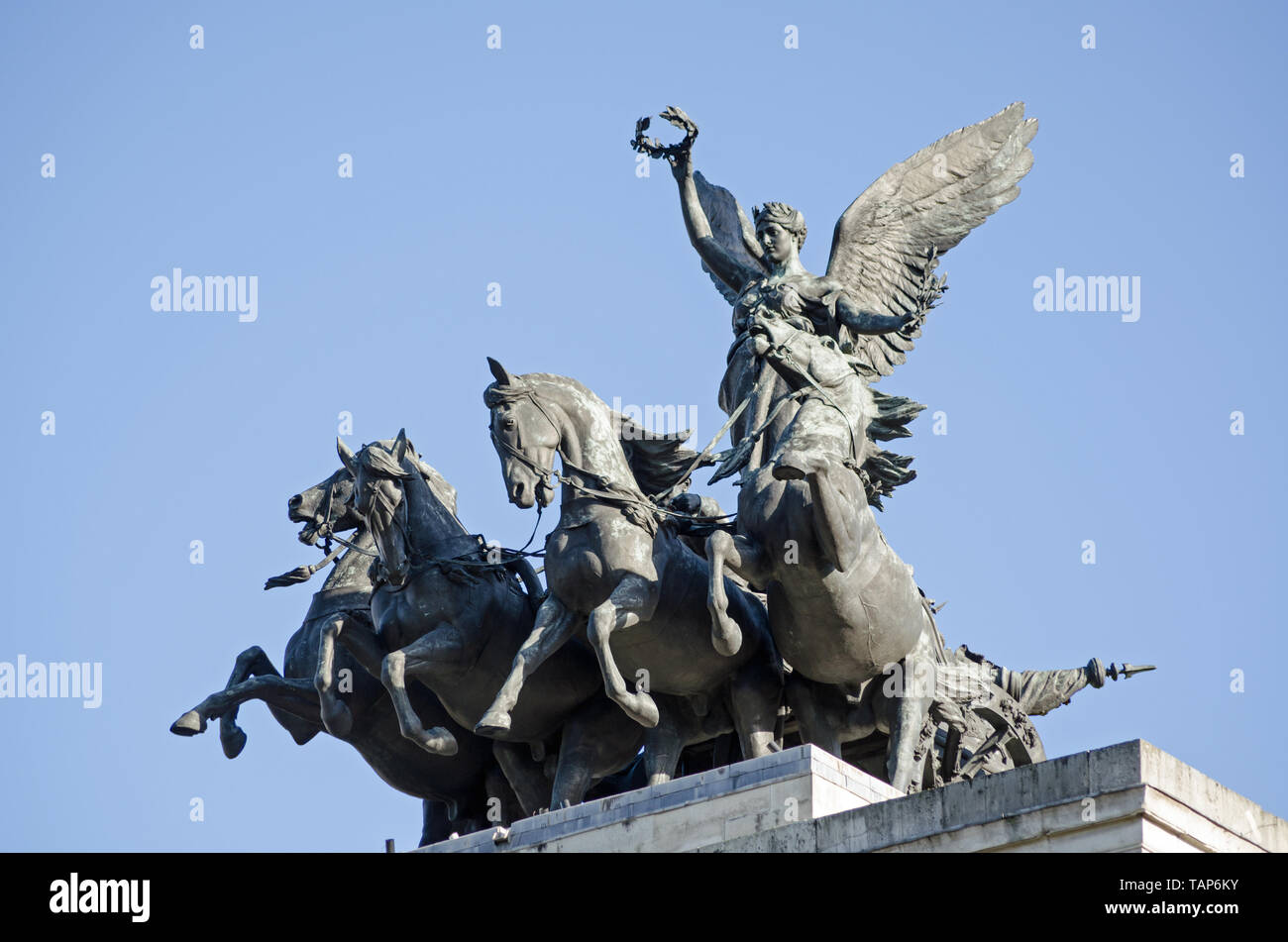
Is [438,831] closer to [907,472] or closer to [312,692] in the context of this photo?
Answer: [312,692]

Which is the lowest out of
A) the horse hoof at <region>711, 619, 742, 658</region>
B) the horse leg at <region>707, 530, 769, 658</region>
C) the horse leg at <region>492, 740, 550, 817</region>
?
the horse leg at <region>492, 740, 550, 817</region>

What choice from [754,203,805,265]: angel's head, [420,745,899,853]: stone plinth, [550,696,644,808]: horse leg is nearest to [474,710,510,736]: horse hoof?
[420,745,899,853]: stone plinth

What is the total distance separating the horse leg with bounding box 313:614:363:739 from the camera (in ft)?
69.2

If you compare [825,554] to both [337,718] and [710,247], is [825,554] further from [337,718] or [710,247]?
[710,247]

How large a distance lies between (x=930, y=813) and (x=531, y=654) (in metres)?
3.89

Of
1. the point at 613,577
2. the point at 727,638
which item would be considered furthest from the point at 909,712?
the point at 613,577

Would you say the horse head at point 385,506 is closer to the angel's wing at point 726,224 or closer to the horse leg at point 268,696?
the horse leg at point 268,696

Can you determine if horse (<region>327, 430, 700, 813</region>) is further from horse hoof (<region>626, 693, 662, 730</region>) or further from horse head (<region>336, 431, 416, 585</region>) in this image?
horse hoof (<region>626, 693, 662, 730</region>)

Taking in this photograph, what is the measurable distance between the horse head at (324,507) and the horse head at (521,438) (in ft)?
6.83

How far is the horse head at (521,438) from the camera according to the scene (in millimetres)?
20016

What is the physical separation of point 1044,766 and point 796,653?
367cm

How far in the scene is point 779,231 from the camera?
22766 millimetres

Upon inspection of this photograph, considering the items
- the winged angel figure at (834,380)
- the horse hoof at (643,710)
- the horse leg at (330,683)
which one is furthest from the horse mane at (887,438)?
the horse leg at (330,683)

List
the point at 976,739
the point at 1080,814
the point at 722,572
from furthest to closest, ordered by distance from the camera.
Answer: the point at 976,739 → the point at 722,572 → the point at 1080,814
